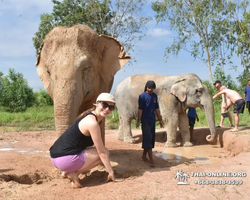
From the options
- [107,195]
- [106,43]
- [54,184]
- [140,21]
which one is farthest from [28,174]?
[140,21]

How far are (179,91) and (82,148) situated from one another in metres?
5.27

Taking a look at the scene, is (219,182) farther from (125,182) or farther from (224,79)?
(224,79)

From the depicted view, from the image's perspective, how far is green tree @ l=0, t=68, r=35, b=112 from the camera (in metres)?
26.0

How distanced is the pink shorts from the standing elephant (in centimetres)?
66

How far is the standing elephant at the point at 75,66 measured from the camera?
4430 mm

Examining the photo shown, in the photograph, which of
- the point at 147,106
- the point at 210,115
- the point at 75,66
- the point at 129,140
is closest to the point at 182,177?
the point at 147,106

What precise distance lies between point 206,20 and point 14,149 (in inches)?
704

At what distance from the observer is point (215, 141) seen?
8383 millimetres

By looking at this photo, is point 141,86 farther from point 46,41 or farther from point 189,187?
point 189,187

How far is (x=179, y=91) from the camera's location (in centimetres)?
852

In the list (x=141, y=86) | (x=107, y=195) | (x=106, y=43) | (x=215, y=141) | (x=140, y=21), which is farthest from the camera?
(x=140, y=21)

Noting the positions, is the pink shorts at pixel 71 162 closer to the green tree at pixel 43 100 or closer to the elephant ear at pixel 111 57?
the elephant ear at pixel 111 57

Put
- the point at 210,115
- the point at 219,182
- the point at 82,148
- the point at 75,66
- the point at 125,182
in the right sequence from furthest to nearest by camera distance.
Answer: the point at 210,115, the point at 75,66, the point at 82,148, the point at 125,182, the point at 219,182

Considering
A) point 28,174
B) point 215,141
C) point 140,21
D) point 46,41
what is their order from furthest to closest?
point 140,21 → point 215,141 → point 46,41 → point 28,174
